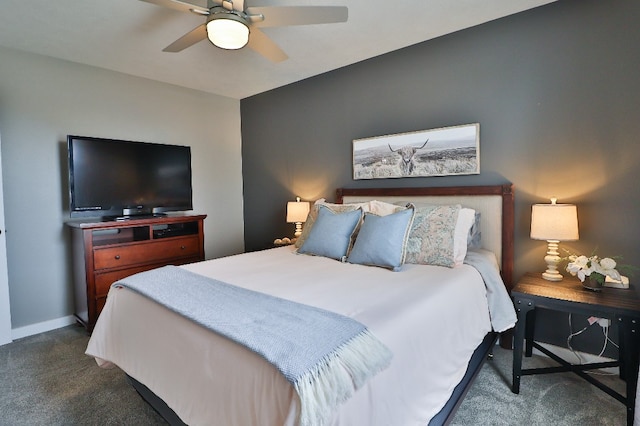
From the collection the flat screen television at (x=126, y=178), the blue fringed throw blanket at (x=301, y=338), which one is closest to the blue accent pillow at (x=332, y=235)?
the blue fringed throw blanket at (x=301, y=338)

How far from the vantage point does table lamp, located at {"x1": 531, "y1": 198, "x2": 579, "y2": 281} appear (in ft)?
6.82

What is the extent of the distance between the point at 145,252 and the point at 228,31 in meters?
2.29

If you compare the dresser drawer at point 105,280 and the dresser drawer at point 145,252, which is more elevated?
the dresser drawer at point 145,252

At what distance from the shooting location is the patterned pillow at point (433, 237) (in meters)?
2.20

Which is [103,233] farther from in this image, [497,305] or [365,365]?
[497,305]

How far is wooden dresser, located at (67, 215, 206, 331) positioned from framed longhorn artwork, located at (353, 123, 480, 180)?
1955 millimetres

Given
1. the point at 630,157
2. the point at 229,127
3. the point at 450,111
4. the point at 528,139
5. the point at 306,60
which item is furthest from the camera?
the point at 229,127

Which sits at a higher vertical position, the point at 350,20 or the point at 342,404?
the point at 350,20

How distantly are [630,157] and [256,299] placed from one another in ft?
8.15

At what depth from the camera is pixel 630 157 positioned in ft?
6.84

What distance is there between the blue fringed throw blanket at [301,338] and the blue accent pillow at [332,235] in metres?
0.95

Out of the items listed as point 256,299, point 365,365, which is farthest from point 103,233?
point 365,365

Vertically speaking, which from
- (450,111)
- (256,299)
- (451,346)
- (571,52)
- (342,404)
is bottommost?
(451,346)

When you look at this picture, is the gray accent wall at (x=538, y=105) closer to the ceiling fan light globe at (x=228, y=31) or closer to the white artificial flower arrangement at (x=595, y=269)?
the white artificial flower arrangement at (x=595, y=269)
